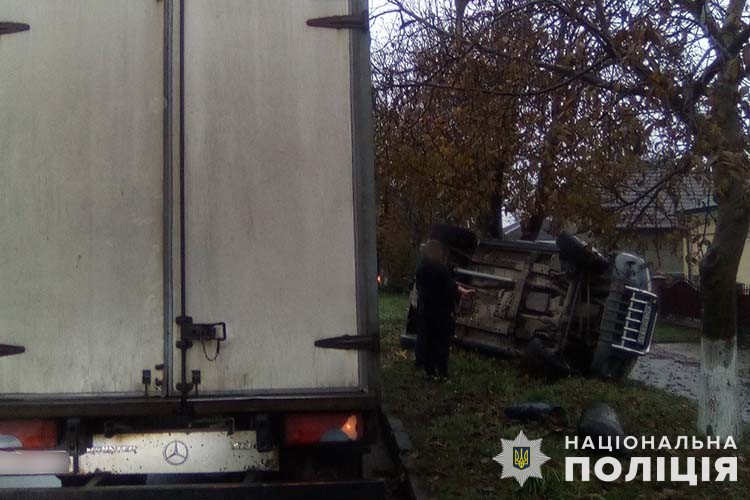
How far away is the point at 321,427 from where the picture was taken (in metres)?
4.88

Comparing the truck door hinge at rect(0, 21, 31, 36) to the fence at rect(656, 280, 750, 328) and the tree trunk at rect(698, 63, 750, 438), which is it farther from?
the fence at rect(656, 280, 750, 328)

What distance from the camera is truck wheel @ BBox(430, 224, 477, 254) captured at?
43.7 feet

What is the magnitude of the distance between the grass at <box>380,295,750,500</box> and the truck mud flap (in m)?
1.63

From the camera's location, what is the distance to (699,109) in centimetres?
739

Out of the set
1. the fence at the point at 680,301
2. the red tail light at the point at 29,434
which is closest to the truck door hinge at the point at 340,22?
the red tail light at the point at 29,434

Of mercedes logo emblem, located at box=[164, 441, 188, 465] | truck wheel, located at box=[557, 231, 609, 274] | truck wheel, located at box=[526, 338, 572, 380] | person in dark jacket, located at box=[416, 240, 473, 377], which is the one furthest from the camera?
truck wheel, located at box=[557, 231, 609, 274]

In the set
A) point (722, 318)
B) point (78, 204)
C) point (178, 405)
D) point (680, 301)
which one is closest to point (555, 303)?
point (722, 318)

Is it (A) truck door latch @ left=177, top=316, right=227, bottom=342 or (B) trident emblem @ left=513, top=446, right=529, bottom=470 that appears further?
(B) trident emblem @ left=513, top=446, right=529, bottom=470

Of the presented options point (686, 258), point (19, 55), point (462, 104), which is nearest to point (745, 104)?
point (686, 258)

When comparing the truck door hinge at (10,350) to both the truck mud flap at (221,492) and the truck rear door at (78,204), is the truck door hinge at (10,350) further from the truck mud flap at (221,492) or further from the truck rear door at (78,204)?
the truck mud flap at (221,492)

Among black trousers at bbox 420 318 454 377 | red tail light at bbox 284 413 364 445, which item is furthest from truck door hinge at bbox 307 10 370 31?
black trousers at bbox 420 318 454 377

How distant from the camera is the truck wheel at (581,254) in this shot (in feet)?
37.1

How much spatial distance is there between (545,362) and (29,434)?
7443mm
